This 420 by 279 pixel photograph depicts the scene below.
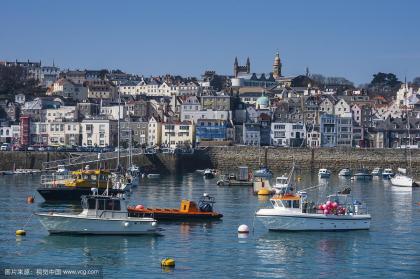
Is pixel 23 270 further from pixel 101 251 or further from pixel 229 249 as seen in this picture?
pixel 229 249

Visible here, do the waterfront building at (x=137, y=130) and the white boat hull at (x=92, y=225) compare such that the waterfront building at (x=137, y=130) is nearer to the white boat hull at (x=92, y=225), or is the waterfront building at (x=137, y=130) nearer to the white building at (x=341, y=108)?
the white building at (x=341, y=108)

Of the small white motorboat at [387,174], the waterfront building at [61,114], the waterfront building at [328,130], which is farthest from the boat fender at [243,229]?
the waterfront building at [61,114]

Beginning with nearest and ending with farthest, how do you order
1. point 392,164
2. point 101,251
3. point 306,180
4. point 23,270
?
1. point 23,270
2. point 101,251
3. point 306,180
4. point 392,164

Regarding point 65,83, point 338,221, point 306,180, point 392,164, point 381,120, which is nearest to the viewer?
point 338,221

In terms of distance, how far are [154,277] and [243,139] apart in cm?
9627

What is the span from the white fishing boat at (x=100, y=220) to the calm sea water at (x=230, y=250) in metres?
0.33

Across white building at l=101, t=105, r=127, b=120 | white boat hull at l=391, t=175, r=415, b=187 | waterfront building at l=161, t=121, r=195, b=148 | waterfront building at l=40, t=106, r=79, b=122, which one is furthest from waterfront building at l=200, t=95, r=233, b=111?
white boat hull at l=391, t=175, r=415, b=187

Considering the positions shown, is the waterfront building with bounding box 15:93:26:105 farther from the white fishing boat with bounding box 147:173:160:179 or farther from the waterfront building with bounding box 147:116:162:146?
the white fishing boat with bounding box 147:173:160:179

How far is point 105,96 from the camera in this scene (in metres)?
169

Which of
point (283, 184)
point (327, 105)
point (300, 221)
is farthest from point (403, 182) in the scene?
point (327, 105)

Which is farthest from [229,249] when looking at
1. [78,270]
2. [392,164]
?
[392,164]

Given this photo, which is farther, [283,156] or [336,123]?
[336,123]

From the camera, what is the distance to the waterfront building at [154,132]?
421 ft

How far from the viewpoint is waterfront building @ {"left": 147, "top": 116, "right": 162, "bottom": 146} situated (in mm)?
128250
